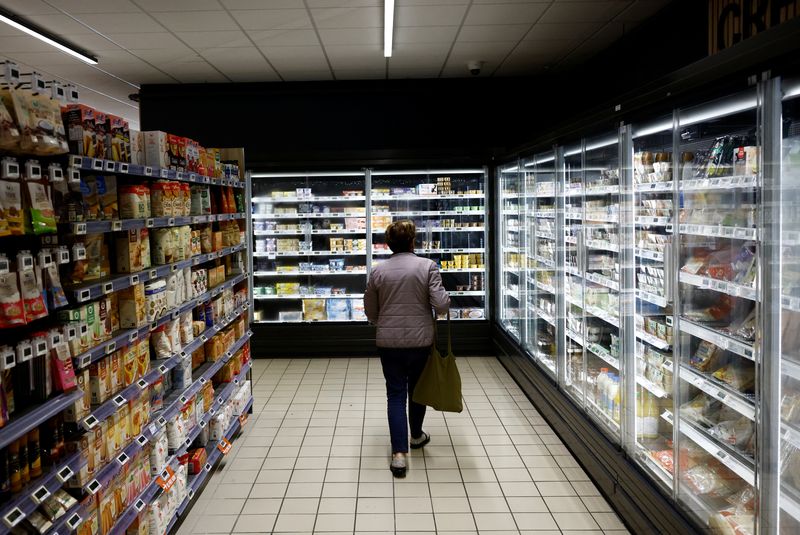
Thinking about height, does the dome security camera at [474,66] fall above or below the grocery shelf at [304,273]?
above

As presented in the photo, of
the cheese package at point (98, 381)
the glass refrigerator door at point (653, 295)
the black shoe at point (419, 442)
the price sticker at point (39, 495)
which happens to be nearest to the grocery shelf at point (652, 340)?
the glass refrigerator door at point (653, 295)

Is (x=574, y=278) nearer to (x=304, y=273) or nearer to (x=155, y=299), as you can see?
(x=155, y=299)

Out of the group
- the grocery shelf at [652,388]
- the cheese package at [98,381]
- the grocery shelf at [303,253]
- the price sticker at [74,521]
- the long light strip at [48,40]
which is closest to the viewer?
the price sticker at [74,521]

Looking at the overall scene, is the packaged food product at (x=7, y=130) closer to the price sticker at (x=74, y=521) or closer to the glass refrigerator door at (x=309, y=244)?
the price sticker at (x=74, y=521)

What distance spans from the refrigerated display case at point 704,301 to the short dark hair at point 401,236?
1.24 m

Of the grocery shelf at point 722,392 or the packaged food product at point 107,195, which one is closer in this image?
the grocery shelf at point 722,392

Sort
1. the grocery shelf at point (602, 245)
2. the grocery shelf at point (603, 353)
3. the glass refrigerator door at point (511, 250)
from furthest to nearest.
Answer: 1. the glass refrigerator door at point (511, 250)
2. the grocery shelf at point (603, 353)
3. the grocery shelf at point (602, 245)

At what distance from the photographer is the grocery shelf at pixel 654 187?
Answer: 3079 mm

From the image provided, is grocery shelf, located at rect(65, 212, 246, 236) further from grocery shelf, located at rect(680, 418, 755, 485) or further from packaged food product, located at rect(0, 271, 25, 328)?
grocery shelf, located at rect(680, 418, 755, 485)

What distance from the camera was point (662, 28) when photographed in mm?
4973

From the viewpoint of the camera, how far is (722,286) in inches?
99.7

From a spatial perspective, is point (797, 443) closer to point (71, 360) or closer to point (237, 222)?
point (71, 360)

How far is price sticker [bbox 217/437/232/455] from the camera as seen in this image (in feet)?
13.7

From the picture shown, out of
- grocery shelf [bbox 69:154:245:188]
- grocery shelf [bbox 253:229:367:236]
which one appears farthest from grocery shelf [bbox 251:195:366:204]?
grocery shelf [bbox 69:154:245:188]
